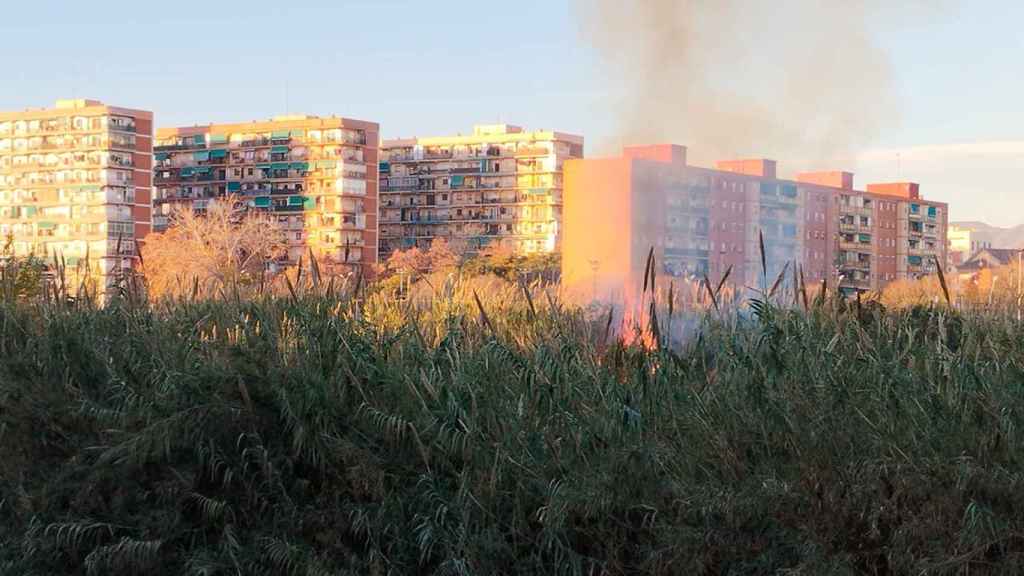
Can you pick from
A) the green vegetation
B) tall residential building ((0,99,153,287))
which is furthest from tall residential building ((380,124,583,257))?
the green vegetation

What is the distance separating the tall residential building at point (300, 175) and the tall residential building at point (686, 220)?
53.5 meters

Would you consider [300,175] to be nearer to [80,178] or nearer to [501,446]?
[80,178]

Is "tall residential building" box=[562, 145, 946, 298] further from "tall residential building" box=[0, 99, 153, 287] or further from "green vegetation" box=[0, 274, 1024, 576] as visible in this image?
"tall residential building" box=[0, 99, 153, 287]

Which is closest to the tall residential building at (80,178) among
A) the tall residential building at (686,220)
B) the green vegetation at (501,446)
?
the tall residential building at (686,220)

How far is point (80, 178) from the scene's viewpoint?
4680 inches

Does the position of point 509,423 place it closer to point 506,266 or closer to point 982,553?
point 982,553

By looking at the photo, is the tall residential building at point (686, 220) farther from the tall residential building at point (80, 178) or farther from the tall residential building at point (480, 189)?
the tall residential building at point (80, 178)

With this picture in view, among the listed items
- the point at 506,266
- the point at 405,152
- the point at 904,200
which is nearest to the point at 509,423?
the point at 506,266

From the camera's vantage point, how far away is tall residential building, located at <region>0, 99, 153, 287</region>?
116 metres

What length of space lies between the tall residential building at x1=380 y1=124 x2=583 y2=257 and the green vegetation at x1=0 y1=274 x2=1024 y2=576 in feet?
431

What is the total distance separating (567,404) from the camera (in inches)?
323

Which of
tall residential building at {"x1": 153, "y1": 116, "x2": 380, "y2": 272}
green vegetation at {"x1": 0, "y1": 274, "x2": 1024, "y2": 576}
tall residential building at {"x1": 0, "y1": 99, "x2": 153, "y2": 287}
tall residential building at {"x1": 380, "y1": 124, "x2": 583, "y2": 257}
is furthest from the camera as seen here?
tall residential building at {"x1": 380, "y1": 124, "x2": 583, "y2": 257}

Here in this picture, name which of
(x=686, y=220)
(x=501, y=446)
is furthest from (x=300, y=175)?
(x=501, y=446)

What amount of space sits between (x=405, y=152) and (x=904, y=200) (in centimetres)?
6038
